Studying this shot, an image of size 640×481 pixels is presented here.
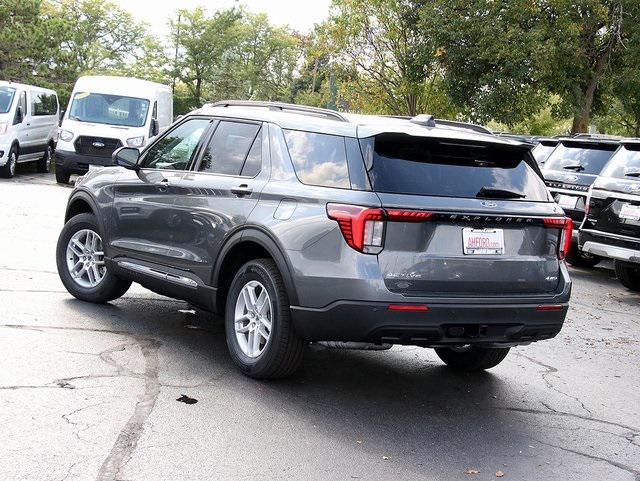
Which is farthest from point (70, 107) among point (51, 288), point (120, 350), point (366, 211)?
point (366, 211)

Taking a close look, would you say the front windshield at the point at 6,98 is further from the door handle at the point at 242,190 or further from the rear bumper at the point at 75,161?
the door handle at the point at 242,190

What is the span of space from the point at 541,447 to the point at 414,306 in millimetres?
1048

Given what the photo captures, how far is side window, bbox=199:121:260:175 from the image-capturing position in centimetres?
660

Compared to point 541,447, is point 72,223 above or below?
above

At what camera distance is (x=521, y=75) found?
26500 mm

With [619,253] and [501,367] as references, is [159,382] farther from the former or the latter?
[619,253]

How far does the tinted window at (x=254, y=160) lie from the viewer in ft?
21.0

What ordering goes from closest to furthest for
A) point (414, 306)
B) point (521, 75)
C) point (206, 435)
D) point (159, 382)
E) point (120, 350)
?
point (206, 435), point (414, 306), point (159, 382), point (120, 350), point (521, 75)

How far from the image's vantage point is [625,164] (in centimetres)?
Answer: 1209

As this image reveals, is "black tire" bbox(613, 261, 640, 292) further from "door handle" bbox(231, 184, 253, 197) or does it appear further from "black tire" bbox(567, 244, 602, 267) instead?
"door handle" bbox(231, 184, 253, 197)

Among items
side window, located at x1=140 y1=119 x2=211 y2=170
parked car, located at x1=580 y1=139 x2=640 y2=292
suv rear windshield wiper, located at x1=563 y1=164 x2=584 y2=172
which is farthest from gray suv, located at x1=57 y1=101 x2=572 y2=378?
suv rear windshield wiper, located at x1=563 y1=164 x2=584 y2=172

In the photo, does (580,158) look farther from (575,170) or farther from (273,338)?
(273,338)

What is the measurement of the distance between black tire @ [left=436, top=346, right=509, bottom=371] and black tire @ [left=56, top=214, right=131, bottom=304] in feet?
9.15

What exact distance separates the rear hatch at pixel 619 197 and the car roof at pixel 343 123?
17.9ft
